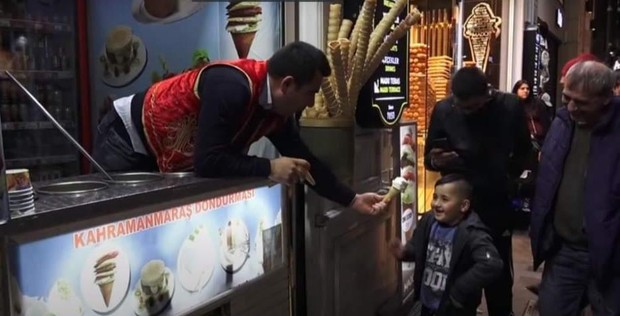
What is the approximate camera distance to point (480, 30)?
6648mm

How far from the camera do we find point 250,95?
75.9 inches

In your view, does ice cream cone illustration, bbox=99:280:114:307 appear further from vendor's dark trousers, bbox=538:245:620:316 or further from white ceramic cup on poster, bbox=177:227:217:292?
vendor's dark trousers, bbox=538:245:620:316

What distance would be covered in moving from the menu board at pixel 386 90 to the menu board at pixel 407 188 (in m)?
0.31

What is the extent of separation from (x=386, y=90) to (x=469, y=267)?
1134 millimetres

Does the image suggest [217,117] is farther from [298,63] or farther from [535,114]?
[535,114]

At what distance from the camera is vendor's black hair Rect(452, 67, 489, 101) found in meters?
2.96

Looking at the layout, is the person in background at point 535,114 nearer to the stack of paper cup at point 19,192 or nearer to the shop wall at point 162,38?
the shop wall at point 162,38

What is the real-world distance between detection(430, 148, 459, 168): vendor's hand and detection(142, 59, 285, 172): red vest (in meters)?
1.38

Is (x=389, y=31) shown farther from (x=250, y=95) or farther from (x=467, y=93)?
(x=250, y=95)

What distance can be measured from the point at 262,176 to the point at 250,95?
27 cm

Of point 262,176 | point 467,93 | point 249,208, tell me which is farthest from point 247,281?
point 467,93

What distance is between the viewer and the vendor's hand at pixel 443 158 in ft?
10.5

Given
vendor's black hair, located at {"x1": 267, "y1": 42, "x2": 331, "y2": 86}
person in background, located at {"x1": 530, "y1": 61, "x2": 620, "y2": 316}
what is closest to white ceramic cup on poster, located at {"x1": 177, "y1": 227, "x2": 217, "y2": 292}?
vendor's black hair, located at {"x1": 267, "y1": 42, "x2": 331, "y2": 86}

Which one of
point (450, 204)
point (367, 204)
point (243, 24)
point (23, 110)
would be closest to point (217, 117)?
point (367, 204)
